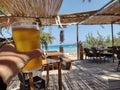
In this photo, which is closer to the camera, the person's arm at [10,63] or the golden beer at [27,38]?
the person's arm at [10,63]

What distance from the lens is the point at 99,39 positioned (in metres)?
16.7

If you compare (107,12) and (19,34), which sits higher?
(107,12)

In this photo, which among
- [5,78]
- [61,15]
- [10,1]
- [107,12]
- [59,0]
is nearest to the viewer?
[5,78]

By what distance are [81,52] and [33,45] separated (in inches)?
497

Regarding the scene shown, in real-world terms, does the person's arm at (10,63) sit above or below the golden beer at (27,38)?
below

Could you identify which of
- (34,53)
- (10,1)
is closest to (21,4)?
(10,1)

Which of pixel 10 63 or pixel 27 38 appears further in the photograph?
pixel 27 38

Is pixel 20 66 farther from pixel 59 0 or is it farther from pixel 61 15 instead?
pixel 61 15

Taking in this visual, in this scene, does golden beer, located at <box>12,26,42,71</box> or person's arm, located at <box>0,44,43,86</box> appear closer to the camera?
person's arm, located at <box>0,44,43,86</box>

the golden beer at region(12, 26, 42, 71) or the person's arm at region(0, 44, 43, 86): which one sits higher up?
the golden beer at region(12, 26, 42, 71)

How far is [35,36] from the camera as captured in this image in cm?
75

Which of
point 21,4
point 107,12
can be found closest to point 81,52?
point 107,12

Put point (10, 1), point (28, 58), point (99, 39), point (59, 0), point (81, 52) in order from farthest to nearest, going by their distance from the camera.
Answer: point (99, 39) < point (81, 52) < point (10, 1) < point (59, 0) < point (28, 58)

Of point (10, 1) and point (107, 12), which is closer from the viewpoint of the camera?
point (10, 1)
